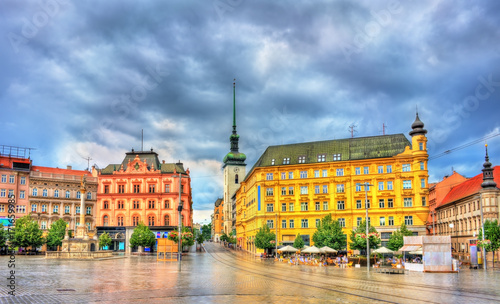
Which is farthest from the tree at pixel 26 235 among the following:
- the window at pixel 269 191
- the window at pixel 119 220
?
the window at pixel 269 191

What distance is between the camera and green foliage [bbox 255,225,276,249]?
76.9m

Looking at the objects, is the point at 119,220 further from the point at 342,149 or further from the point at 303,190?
the point at 342,149

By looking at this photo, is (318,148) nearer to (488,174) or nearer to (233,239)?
(488,174)

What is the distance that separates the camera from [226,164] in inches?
6156

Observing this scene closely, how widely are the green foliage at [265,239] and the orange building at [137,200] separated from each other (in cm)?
2428

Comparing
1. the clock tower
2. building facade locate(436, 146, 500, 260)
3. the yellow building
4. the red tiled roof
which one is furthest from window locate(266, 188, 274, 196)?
the clock tower

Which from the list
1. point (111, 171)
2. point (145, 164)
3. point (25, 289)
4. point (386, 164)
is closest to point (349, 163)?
point (386, 164)

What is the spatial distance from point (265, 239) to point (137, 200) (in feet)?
113

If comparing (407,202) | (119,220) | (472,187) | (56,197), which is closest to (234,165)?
(119,220)

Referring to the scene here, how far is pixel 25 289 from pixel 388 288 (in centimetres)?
1918

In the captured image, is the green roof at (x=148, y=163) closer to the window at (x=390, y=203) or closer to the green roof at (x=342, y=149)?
the green roof at (x=342, y=149)

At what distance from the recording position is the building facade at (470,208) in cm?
5944

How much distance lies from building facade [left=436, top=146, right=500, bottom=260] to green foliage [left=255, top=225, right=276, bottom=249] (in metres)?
27.4

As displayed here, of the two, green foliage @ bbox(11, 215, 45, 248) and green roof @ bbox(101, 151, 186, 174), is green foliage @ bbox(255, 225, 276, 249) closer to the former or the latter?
green roof @ bbox(101, 151, 186, 174)
